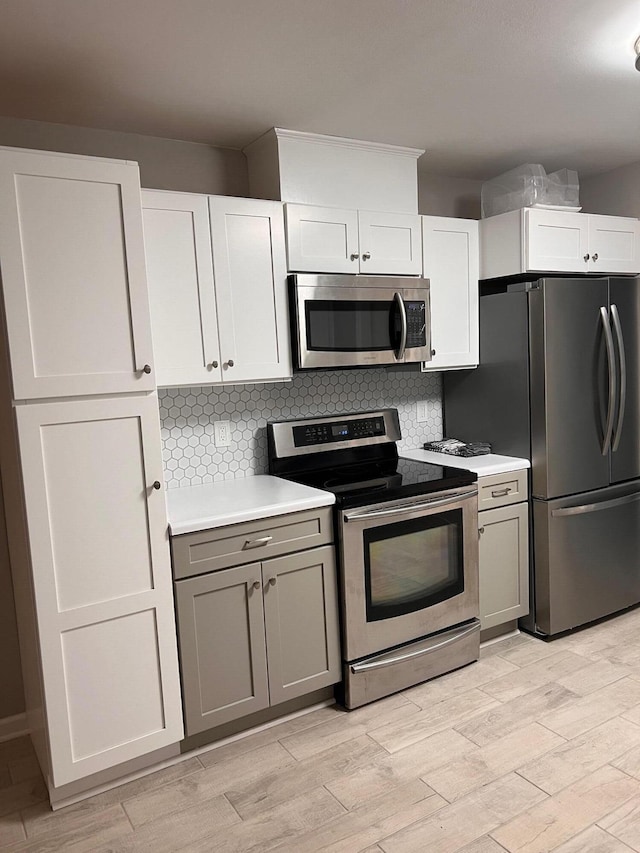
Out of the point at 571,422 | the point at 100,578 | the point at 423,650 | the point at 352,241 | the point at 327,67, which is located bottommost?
the point at 423,650

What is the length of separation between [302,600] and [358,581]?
0.25m

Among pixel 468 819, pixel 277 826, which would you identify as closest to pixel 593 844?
pixel 468 819

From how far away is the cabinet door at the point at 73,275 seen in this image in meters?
2.04

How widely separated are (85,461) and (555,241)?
103 inches

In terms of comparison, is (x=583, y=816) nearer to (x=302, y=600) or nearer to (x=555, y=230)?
(x=302, y=600)

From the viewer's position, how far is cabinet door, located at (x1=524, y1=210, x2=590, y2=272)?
3.36m

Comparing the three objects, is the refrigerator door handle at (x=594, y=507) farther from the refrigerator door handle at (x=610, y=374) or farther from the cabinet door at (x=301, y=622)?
the cabinet door at (x=301, y=622)

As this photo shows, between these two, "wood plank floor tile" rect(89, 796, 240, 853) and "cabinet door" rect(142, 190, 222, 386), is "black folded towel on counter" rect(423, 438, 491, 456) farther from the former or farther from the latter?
"wood plank floor tile" rect(89, 796, 240, 853)

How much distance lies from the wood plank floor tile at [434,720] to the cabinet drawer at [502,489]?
0.87m

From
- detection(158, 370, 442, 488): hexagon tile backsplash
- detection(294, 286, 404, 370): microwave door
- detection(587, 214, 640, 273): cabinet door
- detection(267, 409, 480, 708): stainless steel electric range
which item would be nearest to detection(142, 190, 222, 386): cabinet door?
detection(158, 370, 442, 488): hexagon tile backsplash

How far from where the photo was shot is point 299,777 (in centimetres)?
236

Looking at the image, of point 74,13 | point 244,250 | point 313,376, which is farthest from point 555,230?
point 74,13

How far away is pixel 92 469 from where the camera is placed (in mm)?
2191

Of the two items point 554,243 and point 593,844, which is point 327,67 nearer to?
point 554,243
